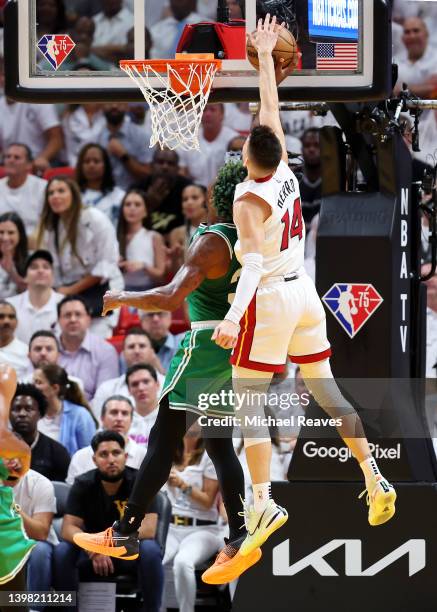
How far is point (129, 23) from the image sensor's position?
11.0 metres

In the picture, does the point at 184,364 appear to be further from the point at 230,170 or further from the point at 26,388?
the point at 26,388

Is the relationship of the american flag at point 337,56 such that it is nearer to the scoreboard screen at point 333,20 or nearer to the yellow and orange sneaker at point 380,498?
the scoreboard screen at point 333,20

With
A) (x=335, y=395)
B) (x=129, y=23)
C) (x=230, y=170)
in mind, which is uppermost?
(x=129, y=23)

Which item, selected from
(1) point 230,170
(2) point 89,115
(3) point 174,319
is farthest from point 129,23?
(1) point 230,170

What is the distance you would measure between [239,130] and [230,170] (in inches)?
190

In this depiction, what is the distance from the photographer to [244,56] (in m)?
6.88

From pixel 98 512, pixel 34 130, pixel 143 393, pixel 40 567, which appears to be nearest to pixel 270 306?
pixel 98 512

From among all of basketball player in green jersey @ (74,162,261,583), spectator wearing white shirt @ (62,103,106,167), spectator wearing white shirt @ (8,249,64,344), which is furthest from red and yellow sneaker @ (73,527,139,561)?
spectator wearing white shirt @ (62,103,106,167)

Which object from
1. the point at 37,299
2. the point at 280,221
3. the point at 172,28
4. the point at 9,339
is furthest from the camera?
the point at 37,299

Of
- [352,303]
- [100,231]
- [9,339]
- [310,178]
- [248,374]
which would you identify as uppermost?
[310,178]

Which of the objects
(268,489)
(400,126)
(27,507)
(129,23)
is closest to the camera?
(268,489)

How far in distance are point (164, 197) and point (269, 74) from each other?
4790mm

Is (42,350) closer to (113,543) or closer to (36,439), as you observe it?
(36,439)

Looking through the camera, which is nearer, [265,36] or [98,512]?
[265,36]
